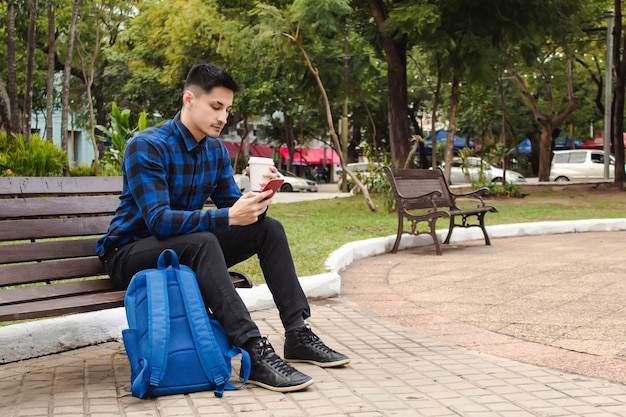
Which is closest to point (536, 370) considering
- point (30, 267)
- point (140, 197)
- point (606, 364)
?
point (606, 364)

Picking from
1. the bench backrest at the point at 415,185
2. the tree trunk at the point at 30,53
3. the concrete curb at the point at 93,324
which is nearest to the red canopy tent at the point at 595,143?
the tree trunk at the point at 30,53

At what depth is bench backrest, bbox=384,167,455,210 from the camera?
9.31 meters

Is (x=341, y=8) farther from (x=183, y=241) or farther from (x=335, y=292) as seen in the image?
(x=183, y=241)

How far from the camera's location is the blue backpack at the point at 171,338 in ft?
11.1

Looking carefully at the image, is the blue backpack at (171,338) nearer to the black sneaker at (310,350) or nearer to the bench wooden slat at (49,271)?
the black sneaker at (310,350)

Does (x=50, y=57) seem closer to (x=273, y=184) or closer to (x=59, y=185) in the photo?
(x=59, y=185)

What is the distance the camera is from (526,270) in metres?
7.66

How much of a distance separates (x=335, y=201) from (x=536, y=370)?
47.5ft

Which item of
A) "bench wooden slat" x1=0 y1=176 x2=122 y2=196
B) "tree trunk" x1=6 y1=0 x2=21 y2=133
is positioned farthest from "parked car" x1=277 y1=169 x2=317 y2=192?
"bench wooden slat" x1=0 y1=176 x2=122 y2=196

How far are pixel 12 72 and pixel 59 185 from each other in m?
12.3

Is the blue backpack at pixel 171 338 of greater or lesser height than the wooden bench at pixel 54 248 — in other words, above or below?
below

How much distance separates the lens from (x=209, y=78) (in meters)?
3.83

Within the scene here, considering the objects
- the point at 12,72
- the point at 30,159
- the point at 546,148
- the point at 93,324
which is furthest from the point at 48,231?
the point at 546,148

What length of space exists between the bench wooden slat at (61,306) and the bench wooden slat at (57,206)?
24.3 inches
